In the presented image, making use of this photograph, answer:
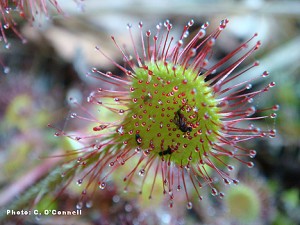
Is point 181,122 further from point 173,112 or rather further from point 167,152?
point 167,152

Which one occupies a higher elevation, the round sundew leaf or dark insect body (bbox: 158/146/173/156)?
the round sundew leaf

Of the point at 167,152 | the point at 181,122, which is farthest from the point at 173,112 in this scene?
the point at 167,152

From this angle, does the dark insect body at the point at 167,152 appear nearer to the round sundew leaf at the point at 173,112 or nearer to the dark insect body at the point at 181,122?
the round sundew leaf at the point at 173,112

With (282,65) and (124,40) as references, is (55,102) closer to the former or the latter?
(124,40)

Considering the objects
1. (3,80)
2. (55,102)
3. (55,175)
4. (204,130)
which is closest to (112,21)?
(55,102)

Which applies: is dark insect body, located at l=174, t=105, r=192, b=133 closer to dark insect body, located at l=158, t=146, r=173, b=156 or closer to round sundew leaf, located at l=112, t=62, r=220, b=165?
round sundew leaf, located at l=112, t=62, r=220, b=165

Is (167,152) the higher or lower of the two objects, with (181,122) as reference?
lower

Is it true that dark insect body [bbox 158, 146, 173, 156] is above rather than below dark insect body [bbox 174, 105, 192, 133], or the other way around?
below

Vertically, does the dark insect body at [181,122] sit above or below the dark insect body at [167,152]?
above

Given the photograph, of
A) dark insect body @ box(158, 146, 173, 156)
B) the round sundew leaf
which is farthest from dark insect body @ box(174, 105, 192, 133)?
dark insect body @ box(158, 146, 173, 156)

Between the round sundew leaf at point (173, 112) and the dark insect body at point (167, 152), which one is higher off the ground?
the round sundew leaf at point (173, 112)

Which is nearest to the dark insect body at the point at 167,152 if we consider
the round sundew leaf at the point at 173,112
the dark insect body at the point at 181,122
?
the round sundew leaf at the point at 173,112
